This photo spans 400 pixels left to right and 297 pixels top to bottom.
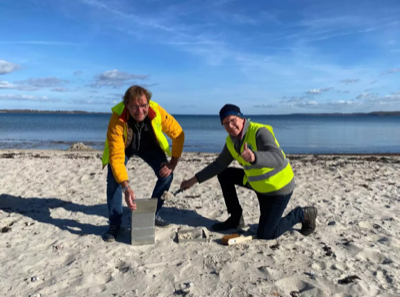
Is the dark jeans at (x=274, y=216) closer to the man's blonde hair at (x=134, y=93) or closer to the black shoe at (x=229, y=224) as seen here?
the black shoe at (x=229, y=224)

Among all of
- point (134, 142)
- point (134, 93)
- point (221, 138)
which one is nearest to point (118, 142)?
point (134, 142)

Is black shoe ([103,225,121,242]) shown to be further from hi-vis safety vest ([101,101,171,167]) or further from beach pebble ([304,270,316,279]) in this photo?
beach pebble ([304,270,316,279])

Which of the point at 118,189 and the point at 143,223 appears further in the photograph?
the point at 118,189

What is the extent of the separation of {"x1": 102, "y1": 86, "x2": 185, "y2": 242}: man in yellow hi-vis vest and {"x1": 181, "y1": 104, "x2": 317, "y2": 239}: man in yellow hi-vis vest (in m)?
0.53

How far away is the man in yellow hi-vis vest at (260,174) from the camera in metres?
A: 3.35

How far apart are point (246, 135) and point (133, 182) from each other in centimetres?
388

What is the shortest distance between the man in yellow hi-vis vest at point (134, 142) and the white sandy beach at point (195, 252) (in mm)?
509

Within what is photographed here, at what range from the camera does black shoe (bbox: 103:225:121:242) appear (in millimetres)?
3871

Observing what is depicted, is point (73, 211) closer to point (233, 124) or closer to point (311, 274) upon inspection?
point (233, 124)

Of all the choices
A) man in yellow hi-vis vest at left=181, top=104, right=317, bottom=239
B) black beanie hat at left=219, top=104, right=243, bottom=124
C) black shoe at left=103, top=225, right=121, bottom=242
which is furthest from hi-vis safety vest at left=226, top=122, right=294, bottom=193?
black shoe at left=103, top=225, right=121, bottom=242

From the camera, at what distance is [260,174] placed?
3.59 m

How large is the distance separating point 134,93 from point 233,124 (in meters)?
1.11

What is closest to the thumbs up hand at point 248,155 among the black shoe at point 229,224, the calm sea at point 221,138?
the black shoe at point 229,224

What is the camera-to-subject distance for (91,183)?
664 cm
